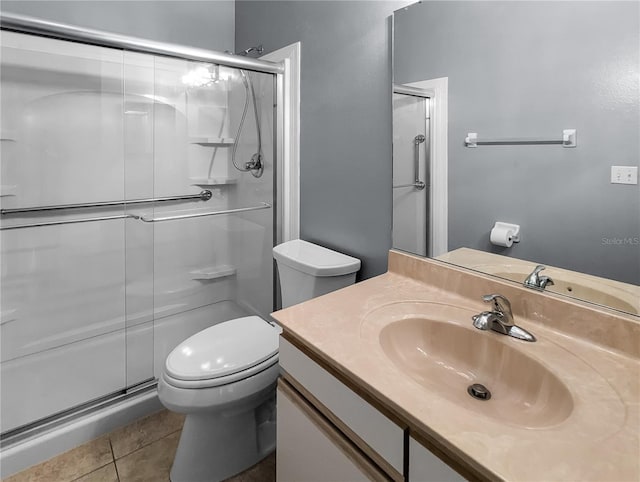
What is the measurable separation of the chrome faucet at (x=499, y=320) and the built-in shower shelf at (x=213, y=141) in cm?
161

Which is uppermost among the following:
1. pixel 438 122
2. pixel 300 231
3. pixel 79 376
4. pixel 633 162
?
pixel 438 122

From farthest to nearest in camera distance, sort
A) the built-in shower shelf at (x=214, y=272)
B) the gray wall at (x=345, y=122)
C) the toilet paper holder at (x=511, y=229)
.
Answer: the built-in shower shelf at (x=214, y=272)
the gray wall at (x=345, y=122)
the toilet paper holder at (x=511, y=229)

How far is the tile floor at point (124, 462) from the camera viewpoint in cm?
150

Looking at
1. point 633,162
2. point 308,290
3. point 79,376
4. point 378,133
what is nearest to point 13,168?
point 79,376

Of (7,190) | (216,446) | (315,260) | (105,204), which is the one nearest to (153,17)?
(105,204)

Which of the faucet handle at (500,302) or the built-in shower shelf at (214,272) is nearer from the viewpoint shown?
the faucet handle at (500,302)

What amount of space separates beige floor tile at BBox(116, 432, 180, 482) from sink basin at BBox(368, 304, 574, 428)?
46.2 inches

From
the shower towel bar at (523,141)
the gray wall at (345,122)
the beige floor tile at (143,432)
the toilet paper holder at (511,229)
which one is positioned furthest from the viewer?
the beige floor tile at (143,432)

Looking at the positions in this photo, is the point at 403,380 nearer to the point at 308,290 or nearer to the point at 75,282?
the point at 308,290

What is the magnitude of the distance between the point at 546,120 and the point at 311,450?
1.01 metres

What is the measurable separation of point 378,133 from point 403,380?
3.24ft

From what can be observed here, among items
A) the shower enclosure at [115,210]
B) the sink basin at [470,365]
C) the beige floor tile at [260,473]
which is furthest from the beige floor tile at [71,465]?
the sink basin at [470,365]

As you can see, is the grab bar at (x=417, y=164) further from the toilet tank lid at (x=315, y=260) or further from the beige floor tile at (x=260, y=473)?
the beige floor tile at (x=260, y=473)

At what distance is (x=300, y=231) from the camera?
1930mm
